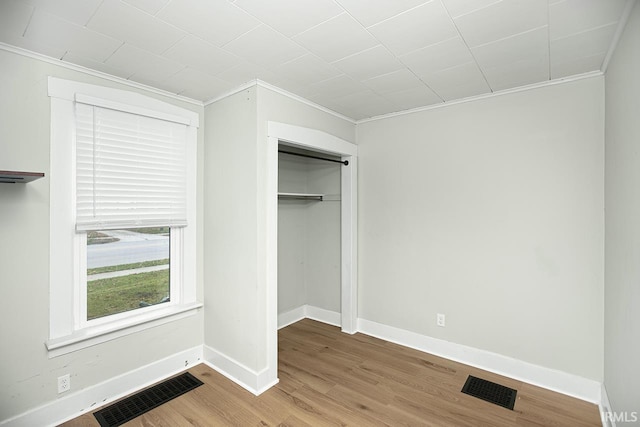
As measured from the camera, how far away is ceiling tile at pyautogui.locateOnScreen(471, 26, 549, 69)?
1.89 meters

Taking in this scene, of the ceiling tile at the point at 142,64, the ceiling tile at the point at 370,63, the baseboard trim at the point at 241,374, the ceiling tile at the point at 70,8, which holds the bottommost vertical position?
the baseboard trim at the point at 241,374

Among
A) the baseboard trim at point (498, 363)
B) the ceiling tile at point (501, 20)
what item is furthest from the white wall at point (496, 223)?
the ceiling tile at point (501, 20)

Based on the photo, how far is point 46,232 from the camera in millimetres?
2158

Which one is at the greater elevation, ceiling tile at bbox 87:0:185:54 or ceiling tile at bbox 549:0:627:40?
ceiling tile at bbox 87:0:185:54

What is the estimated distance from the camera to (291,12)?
5.46 feet

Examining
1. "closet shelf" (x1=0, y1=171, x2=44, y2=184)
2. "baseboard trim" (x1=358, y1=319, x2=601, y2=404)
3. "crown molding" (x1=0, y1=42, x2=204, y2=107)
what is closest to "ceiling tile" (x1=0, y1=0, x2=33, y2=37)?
"crown molding" (x1=0, y1=42, x2=204, y2=107)

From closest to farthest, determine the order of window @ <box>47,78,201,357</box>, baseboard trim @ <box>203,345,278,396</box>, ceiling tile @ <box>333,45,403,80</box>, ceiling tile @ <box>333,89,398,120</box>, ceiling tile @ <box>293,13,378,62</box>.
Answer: ceiling tile @ <box>293,13,378,62</box>, ceiling tile @ <box>333,45,403,80</box>, window @ <box>47,78,201,357</box>, baseboard trim @ <box>203,345,278,396</box>, ceiling tile @ <box>333,89,398,120</box>

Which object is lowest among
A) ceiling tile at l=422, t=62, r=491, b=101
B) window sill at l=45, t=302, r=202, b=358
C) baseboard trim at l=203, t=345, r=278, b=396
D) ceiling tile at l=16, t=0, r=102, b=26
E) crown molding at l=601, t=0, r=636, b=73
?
baseboard trim at l=203, t=345, r=278, b=396

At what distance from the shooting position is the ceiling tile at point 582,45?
5.99ft

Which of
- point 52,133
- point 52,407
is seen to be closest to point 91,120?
point 52,133

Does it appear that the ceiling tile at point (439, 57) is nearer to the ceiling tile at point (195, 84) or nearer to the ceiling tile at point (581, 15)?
the ceiling tile at point (581, 15)

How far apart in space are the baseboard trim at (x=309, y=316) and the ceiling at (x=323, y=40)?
2690 mm

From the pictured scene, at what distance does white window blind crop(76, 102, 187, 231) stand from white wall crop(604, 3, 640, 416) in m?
3.11

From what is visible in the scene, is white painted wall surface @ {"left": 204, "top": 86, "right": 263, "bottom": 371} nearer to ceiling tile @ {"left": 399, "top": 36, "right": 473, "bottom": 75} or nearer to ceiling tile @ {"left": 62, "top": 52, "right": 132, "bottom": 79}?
ceiling tile @ {"left": 62, "top": 52, "right": 132, "bottom": 79}
